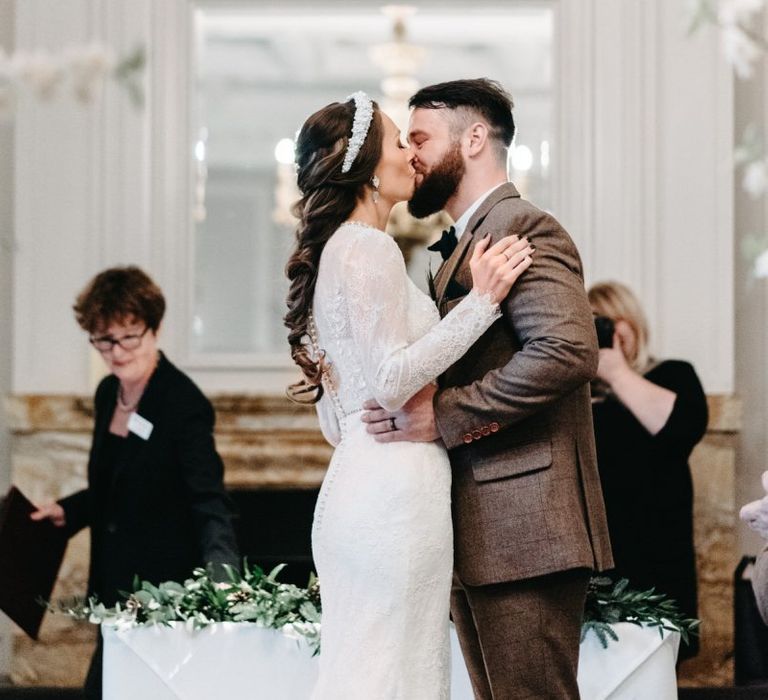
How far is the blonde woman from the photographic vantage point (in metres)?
4.60

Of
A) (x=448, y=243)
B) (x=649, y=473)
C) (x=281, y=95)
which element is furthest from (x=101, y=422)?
(x=281, y=95)

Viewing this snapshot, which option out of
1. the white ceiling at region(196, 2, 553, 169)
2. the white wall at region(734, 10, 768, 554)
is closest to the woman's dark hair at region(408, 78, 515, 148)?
the white wall at region(734, 10, 768, 554)

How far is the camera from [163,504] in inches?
158

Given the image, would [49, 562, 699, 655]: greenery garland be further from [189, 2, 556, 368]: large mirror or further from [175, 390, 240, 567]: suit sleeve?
[189, 2, 556, 368]: large mirror

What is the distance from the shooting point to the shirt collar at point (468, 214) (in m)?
3.00

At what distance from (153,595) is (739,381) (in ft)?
11.1

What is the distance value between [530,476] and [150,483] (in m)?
1.58

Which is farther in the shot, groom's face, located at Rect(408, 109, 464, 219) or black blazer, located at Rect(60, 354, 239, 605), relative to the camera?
black blazer, located at Rect(60, 354, 239, 605)

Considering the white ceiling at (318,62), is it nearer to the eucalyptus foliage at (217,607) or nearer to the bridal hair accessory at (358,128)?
the eucalyptus foliage at (217,607)

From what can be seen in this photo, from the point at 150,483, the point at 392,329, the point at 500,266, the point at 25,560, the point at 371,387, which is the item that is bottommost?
the point at 25,560

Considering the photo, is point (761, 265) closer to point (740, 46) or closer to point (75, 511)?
point (740, 46)

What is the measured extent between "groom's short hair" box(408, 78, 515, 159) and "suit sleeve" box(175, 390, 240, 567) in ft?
4.58

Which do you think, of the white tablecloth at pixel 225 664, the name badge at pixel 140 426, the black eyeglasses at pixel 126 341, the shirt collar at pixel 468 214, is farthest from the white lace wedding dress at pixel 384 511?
the black eyeglasses at pixel 126 341

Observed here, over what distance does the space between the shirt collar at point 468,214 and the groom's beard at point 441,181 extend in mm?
54
